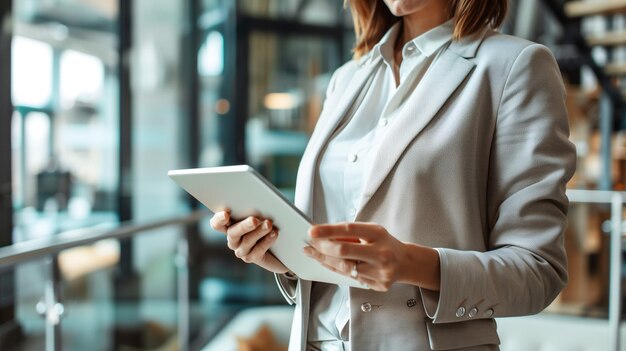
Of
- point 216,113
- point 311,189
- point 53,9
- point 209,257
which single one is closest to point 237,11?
point 216,113

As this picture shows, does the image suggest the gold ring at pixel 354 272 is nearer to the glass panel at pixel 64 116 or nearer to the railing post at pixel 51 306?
the railing post at pixel 51 306

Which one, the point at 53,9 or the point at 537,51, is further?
the point at 53,9

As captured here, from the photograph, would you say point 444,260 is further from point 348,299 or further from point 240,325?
point 240,325

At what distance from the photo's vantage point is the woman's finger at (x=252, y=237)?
37.2 inches

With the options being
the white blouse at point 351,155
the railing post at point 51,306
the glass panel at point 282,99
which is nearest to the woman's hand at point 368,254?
the white blouse at point 351,155

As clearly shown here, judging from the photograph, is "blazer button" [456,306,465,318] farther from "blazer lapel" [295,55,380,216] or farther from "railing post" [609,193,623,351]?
"railing post" [609,193,623,351]

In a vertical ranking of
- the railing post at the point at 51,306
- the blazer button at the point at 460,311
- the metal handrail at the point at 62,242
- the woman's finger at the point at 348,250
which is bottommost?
the railing post at the point at 51,306

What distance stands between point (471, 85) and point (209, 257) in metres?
4.62

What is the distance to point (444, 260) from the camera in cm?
91

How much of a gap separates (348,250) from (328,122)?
0.46m

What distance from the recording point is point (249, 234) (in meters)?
0.99

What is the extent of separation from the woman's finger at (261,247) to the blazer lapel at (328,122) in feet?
0.50

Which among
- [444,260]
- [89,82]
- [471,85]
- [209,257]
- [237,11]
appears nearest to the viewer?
[444,260]

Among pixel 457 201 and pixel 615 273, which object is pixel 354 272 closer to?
pixel 457 201
